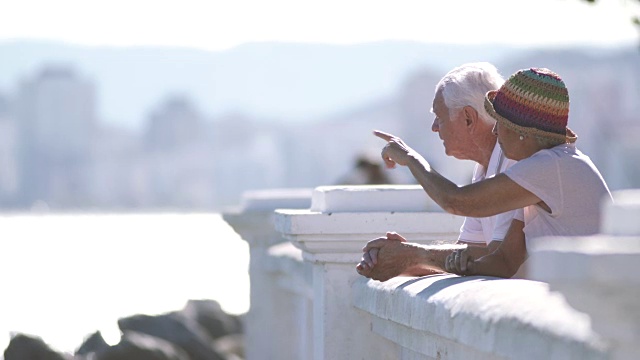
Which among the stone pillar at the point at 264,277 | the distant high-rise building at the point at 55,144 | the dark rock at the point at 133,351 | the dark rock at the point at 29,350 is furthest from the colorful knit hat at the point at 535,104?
the distant high-rise building at the point at 55,144

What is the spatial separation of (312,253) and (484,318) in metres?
2.31

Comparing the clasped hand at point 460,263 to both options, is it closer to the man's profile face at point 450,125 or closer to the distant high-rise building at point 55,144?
the man's profile face at point 450,125

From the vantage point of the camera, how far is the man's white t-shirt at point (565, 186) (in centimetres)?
511

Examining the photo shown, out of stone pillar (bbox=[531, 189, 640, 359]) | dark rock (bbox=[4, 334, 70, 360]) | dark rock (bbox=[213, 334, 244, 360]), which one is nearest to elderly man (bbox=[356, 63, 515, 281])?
stone pillar (bbox=[531, 189, 640, 359])

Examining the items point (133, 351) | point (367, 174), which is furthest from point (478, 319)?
point (367, 174)

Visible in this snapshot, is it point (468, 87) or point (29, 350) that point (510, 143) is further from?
point (29, 350)

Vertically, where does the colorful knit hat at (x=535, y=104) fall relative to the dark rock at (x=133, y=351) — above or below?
above

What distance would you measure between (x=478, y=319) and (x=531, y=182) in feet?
2.98

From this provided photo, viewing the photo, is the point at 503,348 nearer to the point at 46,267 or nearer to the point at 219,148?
the point at 46,267

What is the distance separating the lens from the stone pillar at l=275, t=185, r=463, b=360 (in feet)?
20.8

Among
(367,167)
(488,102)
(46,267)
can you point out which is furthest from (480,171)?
(46,267)

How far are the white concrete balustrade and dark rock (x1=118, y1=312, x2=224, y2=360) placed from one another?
11.4 ft

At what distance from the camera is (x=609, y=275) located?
10.6ft

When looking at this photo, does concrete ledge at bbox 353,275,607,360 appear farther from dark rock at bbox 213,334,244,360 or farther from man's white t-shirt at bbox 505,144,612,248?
dark rock at bbox 213,334,244,360
